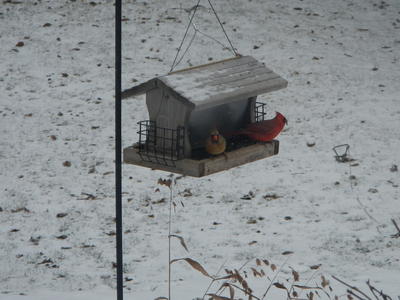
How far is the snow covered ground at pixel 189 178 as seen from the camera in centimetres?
511

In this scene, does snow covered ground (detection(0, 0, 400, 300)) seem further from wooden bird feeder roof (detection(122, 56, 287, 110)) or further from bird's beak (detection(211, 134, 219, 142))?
wooden bird feeder roof (detection(122, 56, 287, 110))

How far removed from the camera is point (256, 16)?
35.7 feet

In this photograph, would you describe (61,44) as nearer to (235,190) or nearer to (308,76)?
(308,76)

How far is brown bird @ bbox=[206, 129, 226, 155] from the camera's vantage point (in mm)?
3330

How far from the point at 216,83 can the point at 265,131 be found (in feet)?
1.72

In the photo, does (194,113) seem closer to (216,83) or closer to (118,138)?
(216,83)

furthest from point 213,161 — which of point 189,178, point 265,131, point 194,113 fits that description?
point 189,178

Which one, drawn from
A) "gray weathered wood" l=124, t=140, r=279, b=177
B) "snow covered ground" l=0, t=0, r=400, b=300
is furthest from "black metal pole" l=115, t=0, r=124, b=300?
"snow covered ground" l=0, t=0, r=400, b=300

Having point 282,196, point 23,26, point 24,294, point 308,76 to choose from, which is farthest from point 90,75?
point 24,294

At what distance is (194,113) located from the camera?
138 inches

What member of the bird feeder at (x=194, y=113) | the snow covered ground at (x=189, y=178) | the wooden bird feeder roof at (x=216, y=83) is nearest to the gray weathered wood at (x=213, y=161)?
the bird feeder at (x=194, y=113)

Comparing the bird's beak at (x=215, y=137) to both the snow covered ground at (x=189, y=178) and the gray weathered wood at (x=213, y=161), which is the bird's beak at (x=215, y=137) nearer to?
the gray weathered wood at (x=213, y=161)

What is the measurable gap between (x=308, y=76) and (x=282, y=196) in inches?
124

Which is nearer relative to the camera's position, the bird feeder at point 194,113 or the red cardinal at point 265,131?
the bird feeder at point 194,113
